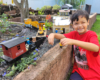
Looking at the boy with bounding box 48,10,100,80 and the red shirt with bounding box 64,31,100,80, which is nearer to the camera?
the boy with bounding box 48,10,100,80

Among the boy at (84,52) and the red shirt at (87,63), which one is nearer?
the boy at (84,52)

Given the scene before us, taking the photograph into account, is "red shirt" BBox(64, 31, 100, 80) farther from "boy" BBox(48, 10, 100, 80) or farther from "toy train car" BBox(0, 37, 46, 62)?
"toy train car" BBox(0, 37, 46, 62)

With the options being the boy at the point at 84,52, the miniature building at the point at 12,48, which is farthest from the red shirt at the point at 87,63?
the miniature building at the point at 12,48

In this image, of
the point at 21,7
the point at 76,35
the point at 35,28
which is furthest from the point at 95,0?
Result: the point at 76,35

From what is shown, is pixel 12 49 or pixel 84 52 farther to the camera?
pixel 84 52

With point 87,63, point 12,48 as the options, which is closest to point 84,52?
point 87,63

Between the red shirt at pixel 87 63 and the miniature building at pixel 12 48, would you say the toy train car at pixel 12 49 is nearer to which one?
the miniature building at pixel 12 48

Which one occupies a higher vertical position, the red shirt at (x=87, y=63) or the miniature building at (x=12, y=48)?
the miniature building at (x=12, y=48)

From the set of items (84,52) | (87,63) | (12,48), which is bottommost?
(87,63)

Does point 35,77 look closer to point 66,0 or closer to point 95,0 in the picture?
point 66,0

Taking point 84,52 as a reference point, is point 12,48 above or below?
above

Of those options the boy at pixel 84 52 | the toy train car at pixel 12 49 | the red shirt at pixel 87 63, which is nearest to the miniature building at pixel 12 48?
the toy train car at pixel 12 49

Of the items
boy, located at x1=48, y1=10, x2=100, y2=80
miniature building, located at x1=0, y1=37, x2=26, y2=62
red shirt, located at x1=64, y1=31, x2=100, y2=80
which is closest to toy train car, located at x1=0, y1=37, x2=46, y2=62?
miniature building, located at x1=0, y1=37, x2=26, y2=62

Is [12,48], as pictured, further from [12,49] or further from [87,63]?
[87,63]
